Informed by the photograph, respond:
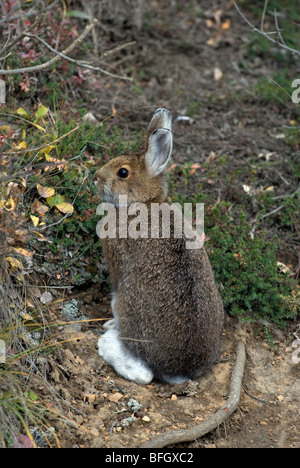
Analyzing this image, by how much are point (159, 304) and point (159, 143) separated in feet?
5.26

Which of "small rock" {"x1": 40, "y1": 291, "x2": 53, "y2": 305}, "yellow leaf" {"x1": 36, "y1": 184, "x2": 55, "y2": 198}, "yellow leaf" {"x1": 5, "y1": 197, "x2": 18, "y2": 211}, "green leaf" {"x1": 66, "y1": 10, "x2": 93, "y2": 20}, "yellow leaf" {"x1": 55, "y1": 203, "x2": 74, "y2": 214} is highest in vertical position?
"green leaf" {"x1": 66, "y1": 10, "x2": 93, "y2": 20}

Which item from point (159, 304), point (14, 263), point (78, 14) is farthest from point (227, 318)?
point (78, 14)

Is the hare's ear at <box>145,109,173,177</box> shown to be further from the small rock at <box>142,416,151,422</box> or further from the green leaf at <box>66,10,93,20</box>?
the green leaf at <box>66,10,93,20</box>

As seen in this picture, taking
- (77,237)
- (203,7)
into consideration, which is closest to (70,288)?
(77,237)

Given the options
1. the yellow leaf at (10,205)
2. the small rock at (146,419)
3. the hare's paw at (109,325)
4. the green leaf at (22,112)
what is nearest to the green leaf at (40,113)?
the green leaf at (22,112)

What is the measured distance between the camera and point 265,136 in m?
8.97

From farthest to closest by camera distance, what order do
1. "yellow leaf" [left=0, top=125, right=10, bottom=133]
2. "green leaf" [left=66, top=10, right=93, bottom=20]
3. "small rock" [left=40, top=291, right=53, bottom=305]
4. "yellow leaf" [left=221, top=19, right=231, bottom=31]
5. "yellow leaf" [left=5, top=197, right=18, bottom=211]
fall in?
"yellow leaf" [left=221, top=19, right=231, bottom=31]
"green leaf" [left=66, top=10, right=93, bottom=20]
"yellow leaf" [left=0, top=125, right=10, bottom=133]
"small rock" [left=40, top=291, right=53, bottom=305]
"yellow leaf" [left=5, top=197, right=18, bottom=211]

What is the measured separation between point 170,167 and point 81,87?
6.22 feet

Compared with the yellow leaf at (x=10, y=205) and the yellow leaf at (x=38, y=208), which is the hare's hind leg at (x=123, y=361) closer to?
the yellow leaf at (x=38, y=208)

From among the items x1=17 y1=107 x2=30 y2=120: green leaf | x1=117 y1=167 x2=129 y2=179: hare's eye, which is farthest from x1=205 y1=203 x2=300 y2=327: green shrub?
x1=17 y1=107 x2=30 y2=120: green leaf

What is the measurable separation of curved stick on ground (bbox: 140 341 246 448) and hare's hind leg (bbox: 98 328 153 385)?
75 cm

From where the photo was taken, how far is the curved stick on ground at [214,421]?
487 centimetres

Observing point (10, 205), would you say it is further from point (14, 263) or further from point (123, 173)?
point (123, 173)

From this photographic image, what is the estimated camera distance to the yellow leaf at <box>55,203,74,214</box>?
248 inches
